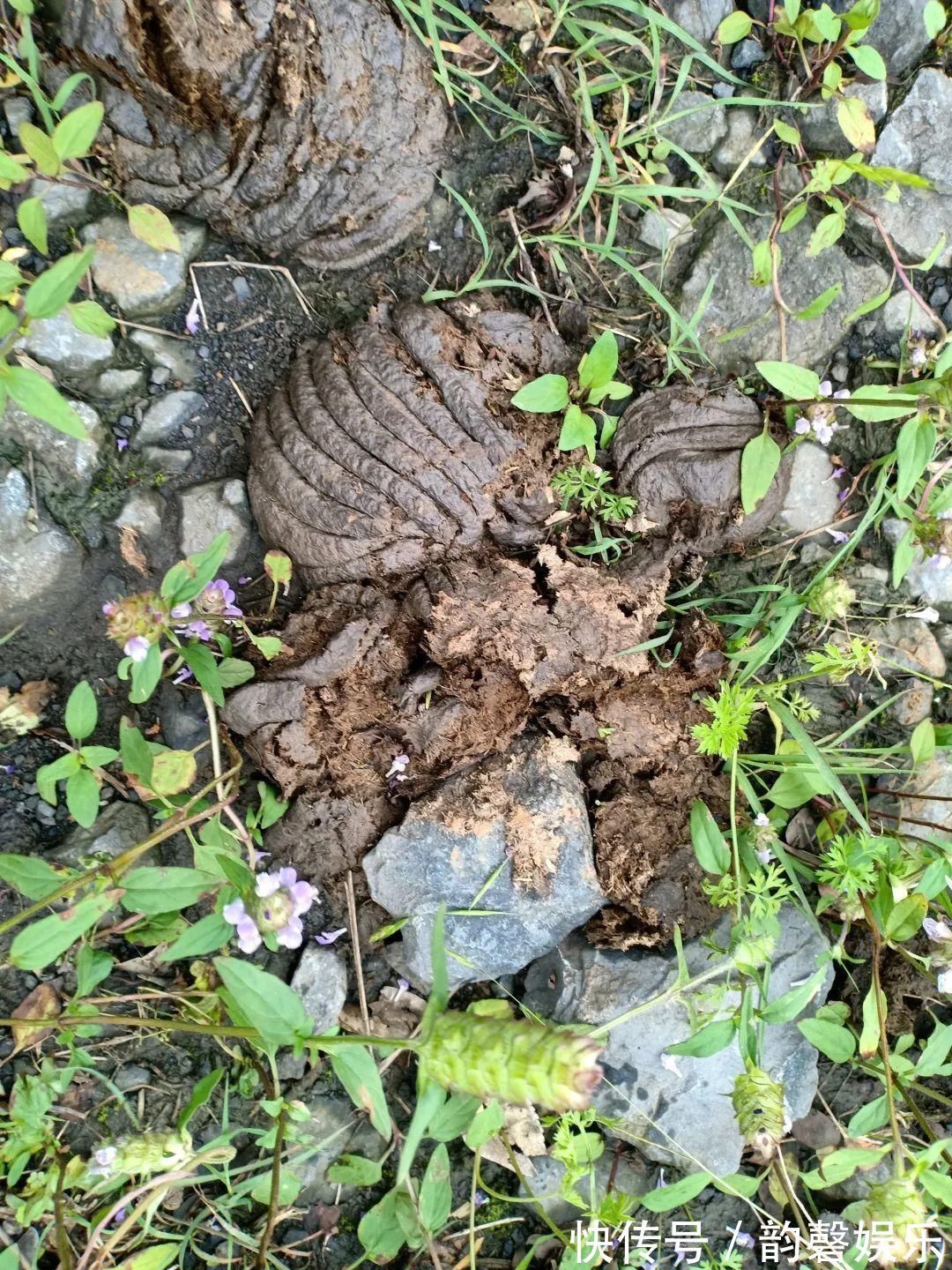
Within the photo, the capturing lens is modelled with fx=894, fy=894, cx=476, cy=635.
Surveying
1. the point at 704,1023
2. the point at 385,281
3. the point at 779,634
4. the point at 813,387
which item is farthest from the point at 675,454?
the point at 704,1023

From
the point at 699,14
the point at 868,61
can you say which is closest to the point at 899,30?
the point at 868,61

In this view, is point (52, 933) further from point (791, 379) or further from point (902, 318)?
point (902, 318)

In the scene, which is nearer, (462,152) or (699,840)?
(699,840)

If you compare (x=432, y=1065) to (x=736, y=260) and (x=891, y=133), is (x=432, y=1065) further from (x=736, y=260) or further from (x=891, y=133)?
(x=891, y=133)

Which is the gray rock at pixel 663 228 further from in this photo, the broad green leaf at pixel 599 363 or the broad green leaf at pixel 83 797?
the broad green leaf at pixel 83 797

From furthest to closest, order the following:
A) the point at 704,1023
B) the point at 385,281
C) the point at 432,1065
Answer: the point at 385,281
the point at 704,1023
the point at 432,1065

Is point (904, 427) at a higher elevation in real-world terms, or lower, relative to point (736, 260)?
lower

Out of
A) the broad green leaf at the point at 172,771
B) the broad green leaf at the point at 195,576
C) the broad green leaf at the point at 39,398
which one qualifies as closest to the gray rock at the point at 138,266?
the broad green leaf at the point at 39,398
